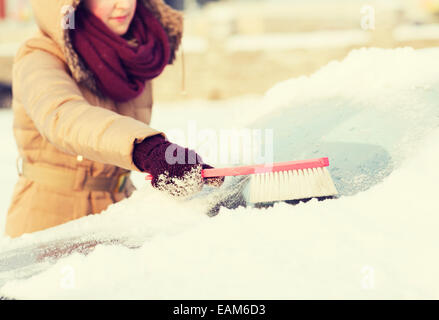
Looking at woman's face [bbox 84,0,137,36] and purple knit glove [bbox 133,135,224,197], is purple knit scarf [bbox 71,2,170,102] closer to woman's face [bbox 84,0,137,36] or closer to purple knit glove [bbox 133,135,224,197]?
woman's face [bbox 84,0,137,36]

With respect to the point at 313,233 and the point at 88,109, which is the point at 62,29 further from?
the point at 313,233

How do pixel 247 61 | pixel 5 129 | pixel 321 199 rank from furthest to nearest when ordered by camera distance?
1. pixel 247 61
2. pixel 5 129
3. pixel 321 199

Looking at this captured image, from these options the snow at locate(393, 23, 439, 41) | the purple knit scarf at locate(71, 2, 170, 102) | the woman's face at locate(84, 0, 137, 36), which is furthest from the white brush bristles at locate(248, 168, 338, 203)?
the snow at locate(393, 23, 439, 41)

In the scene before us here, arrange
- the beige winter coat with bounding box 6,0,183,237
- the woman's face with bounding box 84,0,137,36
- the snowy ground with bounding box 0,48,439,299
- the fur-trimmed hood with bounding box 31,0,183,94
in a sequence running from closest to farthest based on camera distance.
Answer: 1. the snowy ground with bounding box 0,48,439,299
2. the beige winter coat with bounding box 6,0,183,237
3. the fur-trimmed hood with bounding box 31,0,183,94
4. the woman's face with bounding box 84,0,137,36

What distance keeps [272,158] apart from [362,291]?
0.86 m

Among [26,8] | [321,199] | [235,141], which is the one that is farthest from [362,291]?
[26,8]

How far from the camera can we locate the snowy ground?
1.21m

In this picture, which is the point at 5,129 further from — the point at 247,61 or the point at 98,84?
the point at 98,84

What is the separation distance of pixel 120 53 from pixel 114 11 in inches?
7.2

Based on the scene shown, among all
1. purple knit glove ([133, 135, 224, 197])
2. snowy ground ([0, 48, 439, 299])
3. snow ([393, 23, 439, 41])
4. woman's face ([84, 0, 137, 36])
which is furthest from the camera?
snow ([393, 23, 439, 41])

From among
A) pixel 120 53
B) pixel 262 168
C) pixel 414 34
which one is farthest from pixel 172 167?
pixel 414 34

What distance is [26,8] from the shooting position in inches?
721

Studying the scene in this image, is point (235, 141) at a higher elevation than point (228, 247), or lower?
higher

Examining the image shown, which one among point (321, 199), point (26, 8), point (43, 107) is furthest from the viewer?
point (26, 8)
